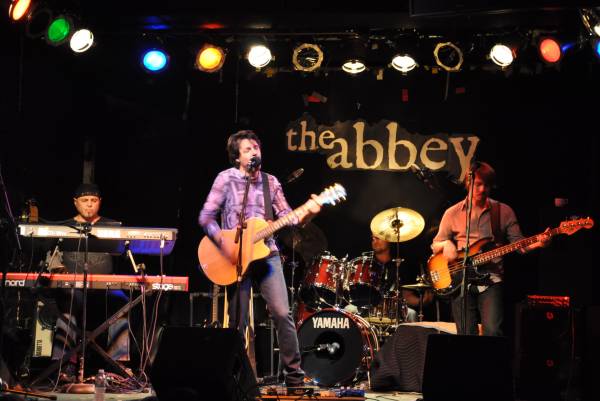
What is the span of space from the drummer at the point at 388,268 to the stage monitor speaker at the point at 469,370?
162 inches

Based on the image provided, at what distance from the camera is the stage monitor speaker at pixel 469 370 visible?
5672 millimetres

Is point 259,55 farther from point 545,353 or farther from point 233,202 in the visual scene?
point 545,353

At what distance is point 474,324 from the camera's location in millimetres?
8242

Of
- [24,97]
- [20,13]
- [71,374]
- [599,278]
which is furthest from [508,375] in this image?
[24,97]

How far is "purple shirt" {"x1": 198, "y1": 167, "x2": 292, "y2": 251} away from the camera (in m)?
7.51

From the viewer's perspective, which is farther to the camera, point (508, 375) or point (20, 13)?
point (20, 13)

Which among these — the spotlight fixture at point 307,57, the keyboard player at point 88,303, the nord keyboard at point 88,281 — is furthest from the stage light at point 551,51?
the keyboard player at point 88,303

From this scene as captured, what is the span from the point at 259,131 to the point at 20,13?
3.82 meters

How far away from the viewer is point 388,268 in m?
10.2

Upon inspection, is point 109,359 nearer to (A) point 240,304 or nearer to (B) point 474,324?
(A) point 240,304

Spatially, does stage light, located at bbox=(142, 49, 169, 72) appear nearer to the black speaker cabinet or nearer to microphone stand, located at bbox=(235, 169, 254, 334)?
microphone stand, located at bbox=(235, 169, 254, 334)

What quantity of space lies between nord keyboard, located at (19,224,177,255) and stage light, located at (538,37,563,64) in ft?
15.6

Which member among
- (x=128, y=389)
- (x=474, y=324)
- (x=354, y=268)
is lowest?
(x=128, y=389)

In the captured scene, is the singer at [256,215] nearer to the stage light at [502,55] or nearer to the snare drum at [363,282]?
the snare drum at [363,282]
